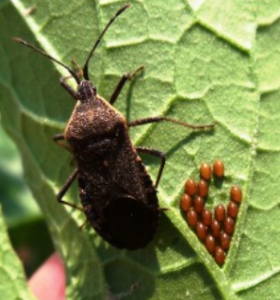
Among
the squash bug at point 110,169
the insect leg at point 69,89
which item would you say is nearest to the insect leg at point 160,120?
the squash bug at point 110,169

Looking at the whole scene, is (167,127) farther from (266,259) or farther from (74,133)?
(266,259)

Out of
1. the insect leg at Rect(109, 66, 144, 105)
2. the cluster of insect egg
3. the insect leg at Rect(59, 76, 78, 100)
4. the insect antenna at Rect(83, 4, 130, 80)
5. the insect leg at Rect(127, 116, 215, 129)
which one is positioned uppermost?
the insect antenna at Rect(83, 4, 130, 80)

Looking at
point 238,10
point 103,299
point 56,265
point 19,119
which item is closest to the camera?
point 238,10

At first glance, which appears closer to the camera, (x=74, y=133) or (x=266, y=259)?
(x=266, y=259)

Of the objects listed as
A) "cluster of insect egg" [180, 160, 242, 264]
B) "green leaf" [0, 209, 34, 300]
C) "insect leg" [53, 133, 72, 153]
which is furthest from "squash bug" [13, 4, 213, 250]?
"green leaf" [0, 209, 34, 300]

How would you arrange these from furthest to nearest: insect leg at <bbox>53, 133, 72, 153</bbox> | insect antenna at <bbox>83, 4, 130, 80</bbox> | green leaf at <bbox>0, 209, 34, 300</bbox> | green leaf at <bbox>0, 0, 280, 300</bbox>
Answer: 1. insect leg at <bbox>53, 133, 72, 153</bbox>
2. green leaf at <bbox>0, 209, 34, 300</bbox>
3. insect antenna at <bbox>83, 4, 130, 80</bbox>
4. green leaf at <bbox>0, 0, 280, 300</bbox>

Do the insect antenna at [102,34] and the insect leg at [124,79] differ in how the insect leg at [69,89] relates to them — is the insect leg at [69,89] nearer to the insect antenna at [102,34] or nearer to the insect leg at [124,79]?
the insect antenna at [102,34]

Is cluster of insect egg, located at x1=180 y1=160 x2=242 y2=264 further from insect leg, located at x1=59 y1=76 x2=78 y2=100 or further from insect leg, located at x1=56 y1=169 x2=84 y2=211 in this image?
insect leg, located at x1=59 y1=76 x2=78 y2=100

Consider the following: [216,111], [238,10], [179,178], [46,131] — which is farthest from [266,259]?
[46,131]

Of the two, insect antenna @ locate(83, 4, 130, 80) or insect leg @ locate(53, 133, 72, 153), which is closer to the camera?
insect antenna @ locate(83, 4, 130, 80)
